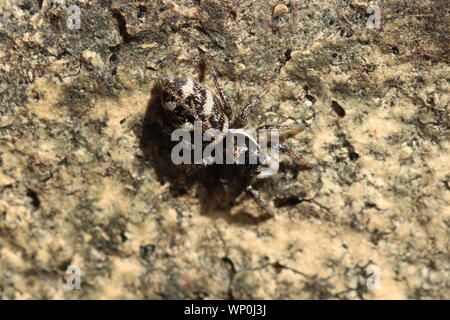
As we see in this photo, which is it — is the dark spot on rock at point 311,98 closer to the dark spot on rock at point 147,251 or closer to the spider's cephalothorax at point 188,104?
the spider's cephalothorax at point 188,104

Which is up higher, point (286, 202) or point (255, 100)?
point (255, 100)

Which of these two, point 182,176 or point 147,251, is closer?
point 147,251

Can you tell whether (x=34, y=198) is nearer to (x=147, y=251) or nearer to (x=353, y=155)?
→ (x=147, y=251)

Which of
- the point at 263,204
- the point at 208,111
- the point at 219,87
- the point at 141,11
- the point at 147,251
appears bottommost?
the point at 147,251

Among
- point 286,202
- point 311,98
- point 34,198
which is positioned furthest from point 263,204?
point 34,198

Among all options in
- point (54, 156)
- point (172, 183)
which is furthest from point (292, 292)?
point (54, 156)

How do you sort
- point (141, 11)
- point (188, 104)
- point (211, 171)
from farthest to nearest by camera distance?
1. point (211, 171)
2. point (141, 11)
3. point (188, 104)

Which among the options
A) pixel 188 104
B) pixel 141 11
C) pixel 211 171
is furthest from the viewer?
pixel 211 171
